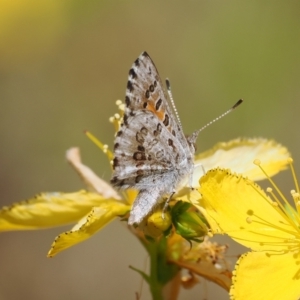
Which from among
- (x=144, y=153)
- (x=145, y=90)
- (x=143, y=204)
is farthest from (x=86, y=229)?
(x=145, y=90)

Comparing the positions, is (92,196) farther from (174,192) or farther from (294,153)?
(294,153)

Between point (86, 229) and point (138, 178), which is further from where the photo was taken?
point (138, 178)

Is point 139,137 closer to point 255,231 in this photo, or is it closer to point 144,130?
point 144,130

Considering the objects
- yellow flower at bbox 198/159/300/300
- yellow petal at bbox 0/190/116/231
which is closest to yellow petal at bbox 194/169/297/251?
yellow flower at bbox 198/159/300/300

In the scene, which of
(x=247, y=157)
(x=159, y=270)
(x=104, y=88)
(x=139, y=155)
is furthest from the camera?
(x=104, y=88)

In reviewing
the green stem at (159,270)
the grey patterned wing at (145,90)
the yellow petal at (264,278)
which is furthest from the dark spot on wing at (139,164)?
the yellow petal at (264,278)
